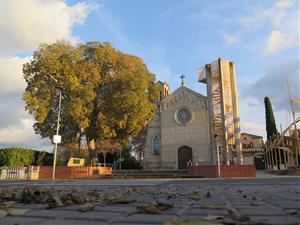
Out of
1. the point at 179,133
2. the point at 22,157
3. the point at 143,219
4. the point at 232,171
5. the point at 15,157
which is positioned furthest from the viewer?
the point at 179,133

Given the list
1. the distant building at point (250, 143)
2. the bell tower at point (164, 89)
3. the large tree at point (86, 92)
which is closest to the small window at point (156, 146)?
the bell tower at point (164, 89)

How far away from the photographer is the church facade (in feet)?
137

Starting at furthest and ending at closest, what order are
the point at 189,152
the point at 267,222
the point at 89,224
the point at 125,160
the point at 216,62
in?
1. the point at 125,160
2. the point at 189,152
3. the point at 216,62
4. the point at 89,224
5. the point at 267,222

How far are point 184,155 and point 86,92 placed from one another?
1846 centimetres

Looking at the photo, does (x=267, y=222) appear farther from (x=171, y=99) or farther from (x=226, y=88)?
(x=171, y=99)

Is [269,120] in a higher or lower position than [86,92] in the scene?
higher

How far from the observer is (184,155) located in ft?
139

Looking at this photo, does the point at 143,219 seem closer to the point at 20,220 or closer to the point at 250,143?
the point at 20,220

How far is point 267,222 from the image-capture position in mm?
2053

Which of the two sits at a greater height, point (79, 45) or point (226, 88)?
point (79, 45)

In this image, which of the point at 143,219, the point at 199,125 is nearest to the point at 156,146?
the point at 199,125

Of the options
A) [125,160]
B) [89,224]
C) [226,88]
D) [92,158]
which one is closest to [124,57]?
[92,158]

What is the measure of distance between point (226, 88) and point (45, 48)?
21456mm

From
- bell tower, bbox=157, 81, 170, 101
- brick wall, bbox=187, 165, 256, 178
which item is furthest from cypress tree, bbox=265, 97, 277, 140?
brick wall, bbox=187, 165, 256, 178
